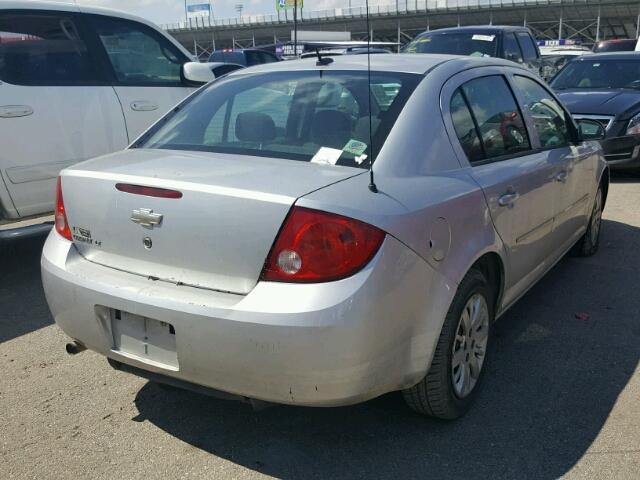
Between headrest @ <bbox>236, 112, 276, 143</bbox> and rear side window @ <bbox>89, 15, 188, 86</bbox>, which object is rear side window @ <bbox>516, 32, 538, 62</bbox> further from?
headrest @ <bbox>236, 112, 276, 143</bbox>

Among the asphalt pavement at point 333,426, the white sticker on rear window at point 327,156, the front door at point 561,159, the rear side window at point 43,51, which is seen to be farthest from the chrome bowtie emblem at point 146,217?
the rear side window at point 43,51

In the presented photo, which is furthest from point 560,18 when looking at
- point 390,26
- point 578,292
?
point 578,292

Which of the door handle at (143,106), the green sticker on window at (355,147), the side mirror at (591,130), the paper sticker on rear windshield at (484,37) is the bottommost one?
the side mirror at (591,130)

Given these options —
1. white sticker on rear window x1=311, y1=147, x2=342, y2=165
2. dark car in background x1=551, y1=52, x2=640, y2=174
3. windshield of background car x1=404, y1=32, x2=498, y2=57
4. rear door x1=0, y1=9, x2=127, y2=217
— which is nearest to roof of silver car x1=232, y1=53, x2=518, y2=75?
white sticker on rear window x1=311, y1=147, x2=342, y2=165

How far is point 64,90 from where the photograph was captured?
506cm

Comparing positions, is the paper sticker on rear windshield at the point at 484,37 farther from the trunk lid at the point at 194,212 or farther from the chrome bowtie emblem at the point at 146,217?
the chrome bowtie emblem at the point at 146,217

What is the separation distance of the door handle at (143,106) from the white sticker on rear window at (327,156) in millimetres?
3091

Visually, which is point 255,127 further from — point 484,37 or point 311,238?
point 484,37

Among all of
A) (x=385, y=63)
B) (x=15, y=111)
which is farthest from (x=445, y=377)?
(x=15, y=111)

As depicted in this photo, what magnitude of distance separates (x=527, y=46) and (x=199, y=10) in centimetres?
7781

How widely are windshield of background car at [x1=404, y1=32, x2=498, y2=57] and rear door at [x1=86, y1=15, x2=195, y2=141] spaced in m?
5.93

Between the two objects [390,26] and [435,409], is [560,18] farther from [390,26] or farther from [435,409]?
[435,409]

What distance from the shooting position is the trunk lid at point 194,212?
2.43 meters

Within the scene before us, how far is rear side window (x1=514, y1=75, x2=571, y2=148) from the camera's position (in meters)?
4.07
